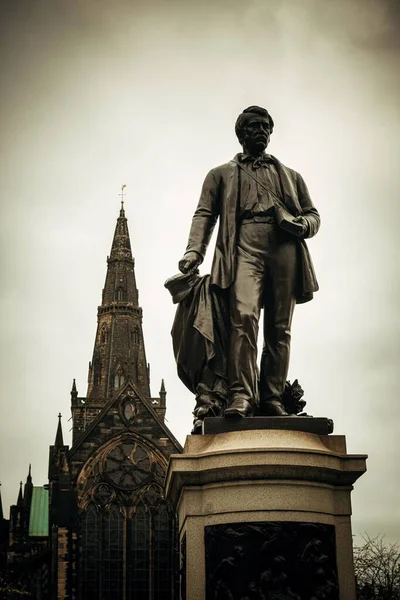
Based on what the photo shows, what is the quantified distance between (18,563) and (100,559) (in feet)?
25.3

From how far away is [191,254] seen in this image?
7457mm

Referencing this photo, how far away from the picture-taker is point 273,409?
281 inches

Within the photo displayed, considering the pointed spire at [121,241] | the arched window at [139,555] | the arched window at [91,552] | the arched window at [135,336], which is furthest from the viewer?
the pointed spire at [121,241]

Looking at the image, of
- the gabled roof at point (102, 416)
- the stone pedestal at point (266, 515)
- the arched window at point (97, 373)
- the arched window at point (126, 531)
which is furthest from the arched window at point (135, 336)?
the stone pedestal at point (266, 515)

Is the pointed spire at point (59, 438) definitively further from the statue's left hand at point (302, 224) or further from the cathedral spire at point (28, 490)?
the statue's left hand at point (302, 224)

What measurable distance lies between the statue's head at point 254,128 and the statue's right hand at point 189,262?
3.25 ft

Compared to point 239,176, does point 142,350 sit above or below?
above

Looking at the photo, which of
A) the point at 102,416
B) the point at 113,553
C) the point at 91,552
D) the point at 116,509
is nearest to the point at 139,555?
the point at 113,553

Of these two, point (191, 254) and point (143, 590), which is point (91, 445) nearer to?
point (143, 590)

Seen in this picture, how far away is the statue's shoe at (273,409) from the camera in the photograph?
7105 mm

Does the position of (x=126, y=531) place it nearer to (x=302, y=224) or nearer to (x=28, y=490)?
(x=28, y=490)

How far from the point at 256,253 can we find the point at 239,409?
123cm

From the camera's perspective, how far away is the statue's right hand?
7359 mm

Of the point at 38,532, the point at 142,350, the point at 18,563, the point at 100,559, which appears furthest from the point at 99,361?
the point at 100,559
